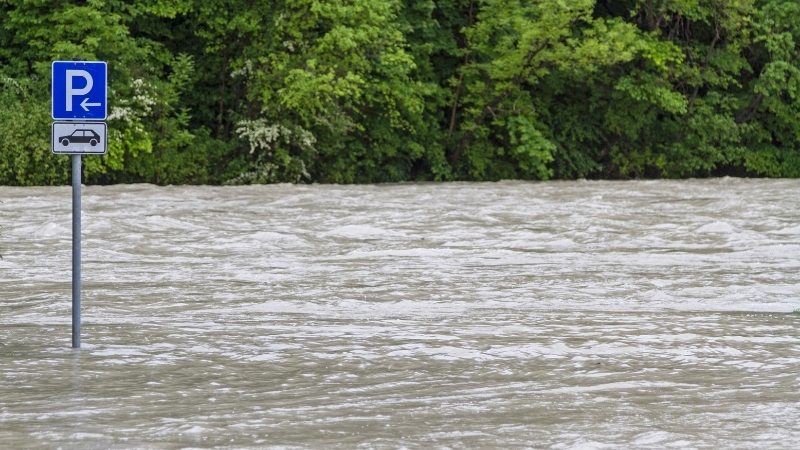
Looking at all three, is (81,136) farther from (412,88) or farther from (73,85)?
(412,88)

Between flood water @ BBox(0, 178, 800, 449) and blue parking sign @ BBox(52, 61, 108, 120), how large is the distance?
1.82 m

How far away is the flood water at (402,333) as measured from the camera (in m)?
8.95

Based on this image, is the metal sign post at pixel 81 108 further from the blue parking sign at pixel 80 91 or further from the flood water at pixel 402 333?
the flood water at pixel 402 333

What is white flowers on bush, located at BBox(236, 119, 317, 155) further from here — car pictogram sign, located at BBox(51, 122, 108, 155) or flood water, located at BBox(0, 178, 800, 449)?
car pictogram sign, located at BBox(51, 122, 108, 155)

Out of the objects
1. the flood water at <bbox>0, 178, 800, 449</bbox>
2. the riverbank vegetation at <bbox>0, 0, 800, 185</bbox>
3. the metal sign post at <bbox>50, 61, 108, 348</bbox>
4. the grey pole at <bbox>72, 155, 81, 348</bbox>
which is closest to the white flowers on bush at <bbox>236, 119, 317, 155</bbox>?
the riverbank vegetation at <bbox>0, 0, 800, 185</bbox>

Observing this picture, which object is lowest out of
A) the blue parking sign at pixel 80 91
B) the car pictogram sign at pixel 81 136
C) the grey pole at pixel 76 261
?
the grey pole at pixel 76 261

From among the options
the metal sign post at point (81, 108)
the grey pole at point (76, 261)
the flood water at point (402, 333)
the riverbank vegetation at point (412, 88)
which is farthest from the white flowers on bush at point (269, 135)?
the metal sign post at point (81, 108)

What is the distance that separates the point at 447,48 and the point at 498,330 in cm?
2873

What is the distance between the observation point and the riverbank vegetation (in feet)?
118

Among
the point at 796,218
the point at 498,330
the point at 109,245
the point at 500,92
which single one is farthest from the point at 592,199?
the point at 498,330

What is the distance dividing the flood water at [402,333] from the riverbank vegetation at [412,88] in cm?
988

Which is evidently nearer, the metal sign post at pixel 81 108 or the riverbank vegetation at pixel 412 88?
the metal sign post at pixel 81 108

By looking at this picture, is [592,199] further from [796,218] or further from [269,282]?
[269,282]

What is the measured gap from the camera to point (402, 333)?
12.9m
